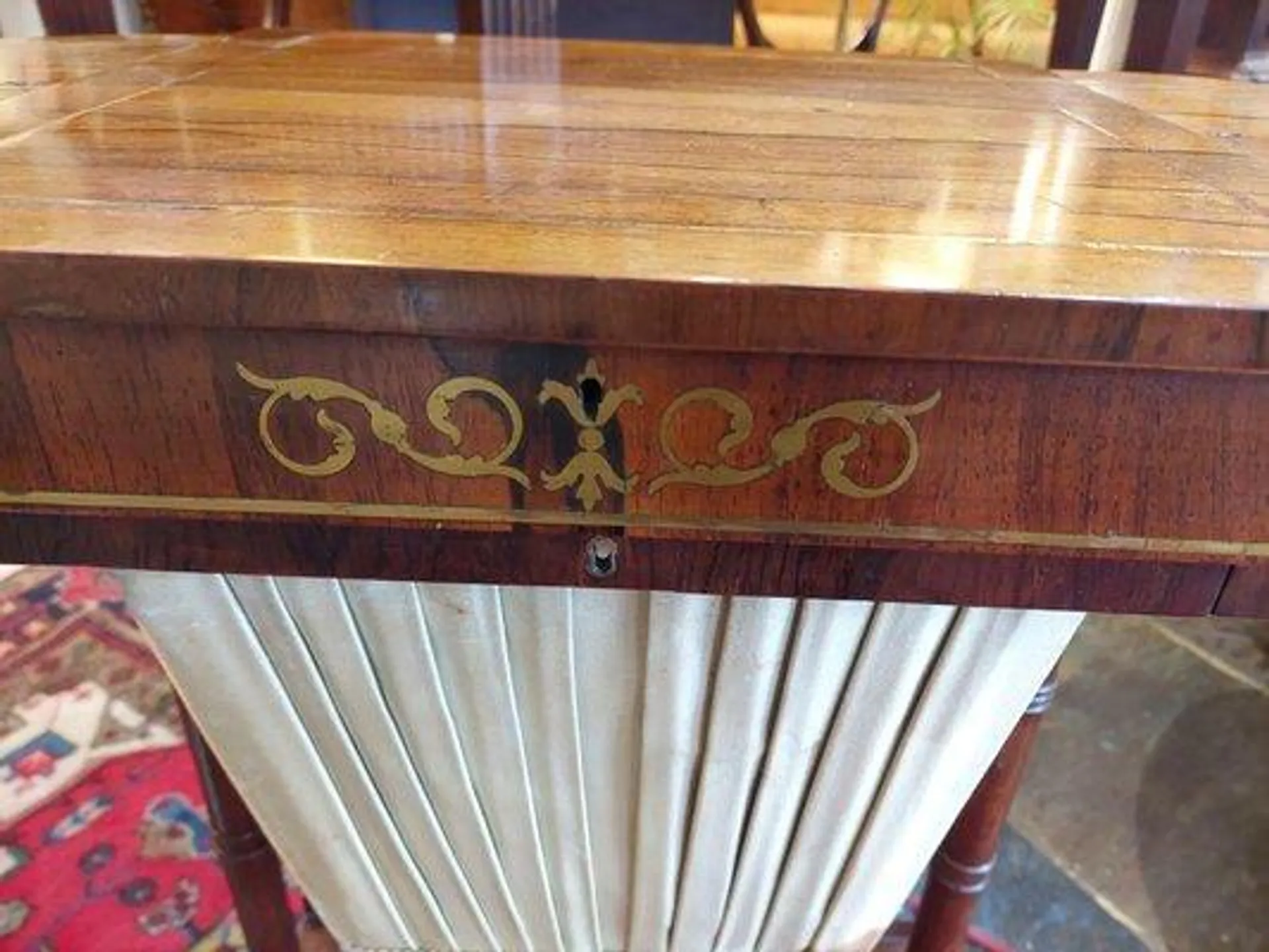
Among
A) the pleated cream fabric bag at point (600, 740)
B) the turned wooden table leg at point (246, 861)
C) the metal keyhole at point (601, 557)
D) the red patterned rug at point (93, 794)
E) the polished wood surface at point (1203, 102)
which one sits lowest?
the red patterned rug at point (93, 794)

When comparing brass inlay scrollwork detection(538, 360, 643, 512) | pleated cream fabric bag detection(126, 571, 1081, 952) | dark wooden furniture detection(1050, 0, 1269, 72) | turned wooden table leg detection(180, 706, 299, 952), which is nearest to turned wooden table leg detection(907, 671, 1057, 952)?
pleated cream fabric bag detection(126, 571, 1081, 952)

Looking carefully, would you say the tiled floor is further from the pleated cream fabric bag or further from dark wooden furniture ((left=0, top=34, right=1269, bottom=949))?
dark wooden furniture ((left=0, top=34, right=1269, bottom=949))

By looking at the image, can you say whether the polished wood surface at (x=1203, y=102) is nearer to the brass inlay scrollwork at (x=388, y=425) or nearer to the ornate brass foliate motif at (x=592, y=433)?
the ornate brass foliate motif at (x=592, y=433)

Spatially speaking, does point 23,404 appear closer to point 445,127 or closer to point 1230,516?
point 445,127

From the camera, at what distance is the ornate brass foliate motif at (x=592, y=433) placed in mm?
389

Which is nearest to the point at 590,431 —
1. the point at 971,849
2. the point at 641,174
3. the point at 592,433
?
the point at 592,433

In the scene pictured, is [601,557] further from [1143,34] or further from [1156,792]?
[1156,792]

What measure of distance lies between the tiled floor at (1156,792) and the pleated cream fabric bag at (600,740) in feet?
1.83

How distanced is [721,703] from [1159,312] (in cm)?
28

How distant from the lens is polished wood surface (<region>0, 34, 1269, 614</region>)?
36 cm

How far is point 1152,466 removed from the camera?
40 centimetres

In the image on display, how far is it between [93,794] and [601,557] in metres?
0.96

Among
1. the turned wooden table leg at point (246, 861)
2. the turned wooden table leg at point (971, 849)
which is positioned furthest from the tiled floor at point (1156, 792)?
the turned wooden table leg at point (246, 861)

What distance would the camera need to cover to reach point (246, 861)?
71cm
